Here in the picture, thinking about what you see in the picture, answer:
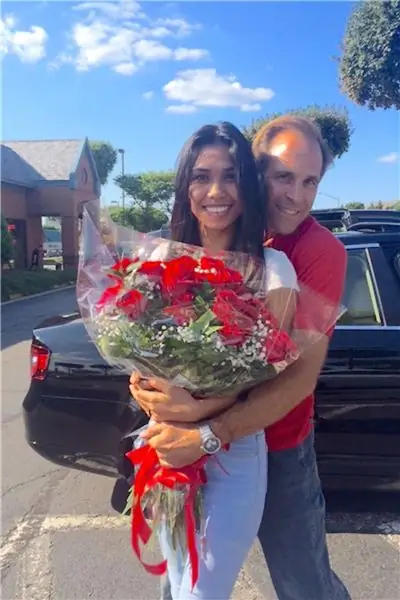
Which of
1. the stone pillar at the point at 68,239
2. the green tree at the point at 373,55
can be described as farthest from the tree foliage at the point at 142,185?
the green tree at the point at 373,55

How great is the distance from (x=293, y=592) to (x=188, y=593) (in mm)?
365

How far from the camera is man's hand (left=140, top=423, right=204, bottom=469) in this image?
151 cm

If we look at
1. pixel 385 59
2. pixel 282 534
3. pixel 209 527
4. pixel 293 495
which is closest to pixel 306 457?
pixel 293 495

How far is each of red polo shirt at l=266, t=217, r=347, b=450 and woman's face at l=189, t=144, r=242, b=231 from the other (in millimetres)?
173

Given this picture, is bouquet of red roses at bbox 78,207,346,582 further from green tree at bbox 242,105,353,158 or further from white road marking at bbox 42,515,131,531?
green tree at bbox 242,105,353,158

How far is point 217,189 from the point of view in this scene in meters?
1.64

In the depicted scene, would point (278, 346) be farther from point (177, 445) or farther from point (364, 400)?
point (364, 400)

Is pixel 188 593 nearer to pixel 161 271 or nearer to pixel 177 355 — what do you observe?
pixel 177 355

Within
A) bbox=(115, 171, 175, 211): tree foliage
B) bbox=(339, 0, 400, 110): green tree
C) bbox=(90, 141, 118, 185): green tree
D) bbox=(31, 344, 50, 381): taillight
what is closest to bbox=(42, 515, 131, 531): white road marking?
bbox=(31, 344, 50, 381): taillight

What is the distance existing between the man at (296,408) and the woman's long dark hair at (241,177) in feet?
0.30

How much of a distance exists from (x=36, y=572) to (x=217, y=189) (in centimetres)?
213

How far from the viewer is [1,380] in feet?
21.6

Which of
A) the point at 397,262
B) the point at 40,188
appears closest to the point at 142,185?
the point at 40,188

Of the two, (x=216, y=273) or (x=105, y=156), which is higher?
(x=105, y=156)
